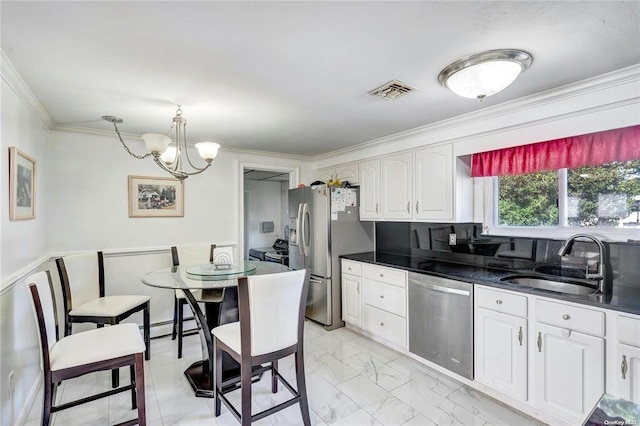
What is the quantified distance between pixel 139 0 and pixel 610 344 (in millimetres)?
2859

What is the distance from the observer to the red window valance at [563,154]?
1.95 metres

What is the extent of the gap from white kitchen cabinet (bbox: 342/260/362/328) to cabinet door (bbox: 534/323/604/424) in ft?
5.75

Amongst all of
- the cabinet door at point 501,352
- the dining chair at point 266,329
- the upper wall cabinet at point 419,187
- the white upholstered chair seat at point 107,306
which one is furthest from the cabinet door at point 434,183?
the white upholstered chair seat at point 107,306

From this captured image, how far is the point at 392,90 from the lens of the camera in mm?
2135

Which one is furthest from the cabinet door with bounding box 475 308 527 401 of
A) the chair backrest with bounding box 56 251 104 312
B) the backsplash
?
A: the chair backrest with bounding box 56 251 104 312

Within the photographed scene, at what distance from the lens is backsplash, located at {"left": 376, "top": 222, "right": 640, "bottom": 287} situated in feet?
6.82

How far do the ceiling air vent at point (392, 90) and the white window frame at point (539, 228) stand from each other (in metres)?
1.28

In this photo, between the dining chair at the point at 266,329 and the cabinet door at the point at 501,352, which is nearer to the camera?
the dining chair at the point at 266,329

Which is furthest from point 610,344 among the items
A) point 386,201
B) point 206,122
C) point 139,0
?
point 206,122

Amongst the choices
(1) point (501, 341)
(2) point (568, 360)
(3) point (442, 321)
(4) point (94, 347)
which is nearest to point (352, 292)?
(3) point (442, 321)

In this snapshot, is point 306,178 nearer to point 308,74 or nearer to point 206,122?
Answer: point 206,122

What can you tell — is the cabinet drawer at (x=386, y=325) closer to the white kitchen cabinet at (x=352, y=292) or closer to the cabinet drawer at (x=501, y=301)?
the white kitchen cabinet at (x=352, y=292)

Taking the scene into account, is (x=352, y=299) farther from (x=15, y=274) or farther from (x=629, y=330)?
(x=15, y=274)

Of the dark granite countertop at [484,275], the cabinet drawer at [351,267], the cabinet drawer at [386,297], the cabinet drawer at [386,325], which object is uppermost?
the dark granite countertop at [484,275]
